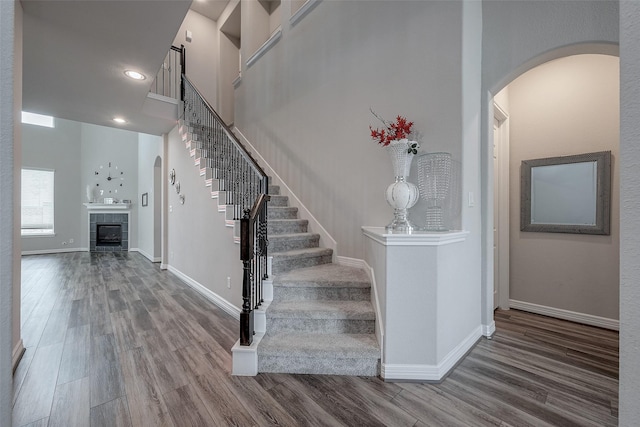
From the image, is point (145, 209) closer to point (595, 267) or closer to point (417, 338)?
point (417, 338)

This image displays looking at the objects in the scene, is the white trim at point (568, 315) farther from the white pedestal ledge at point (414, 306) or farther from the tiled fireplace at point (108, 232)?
the tiled fireplace at point (108, 232)

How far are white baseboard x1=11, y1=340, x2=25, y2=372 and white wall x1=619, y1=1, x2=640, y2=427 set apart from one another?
3.53 m

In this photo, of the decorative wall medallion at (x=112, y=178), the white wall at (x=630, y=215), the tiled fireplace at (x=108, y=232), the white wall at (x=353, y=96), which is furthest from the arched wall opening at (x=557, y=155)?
the decorative wall medallion at (x=112, y=178)

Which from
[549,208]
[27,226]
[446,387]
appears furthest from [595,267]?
[27,226]

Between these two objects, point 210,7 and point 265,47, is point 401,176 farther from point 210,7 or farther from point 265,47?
point 210,7

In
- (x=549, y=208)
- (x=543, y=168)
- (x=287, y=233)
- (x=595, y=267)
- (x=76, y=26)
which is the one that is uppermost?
(x=76, y=26)

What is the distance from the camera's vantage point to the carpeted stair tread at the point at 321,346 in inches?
85.1

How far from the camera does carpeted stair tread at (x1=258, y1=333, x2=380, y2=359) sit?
2.16m

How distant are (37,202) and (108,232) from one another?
2.01m

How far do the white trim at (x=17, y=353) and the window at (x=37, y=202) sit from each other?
311 inches

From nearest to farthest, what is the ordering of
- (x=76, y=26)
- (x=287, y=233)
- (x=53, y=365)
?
(x=53, y=365) < (x=76, y=26) < (x=287, y=233)

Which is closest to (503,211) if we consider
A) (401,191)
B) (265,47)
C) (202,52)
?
(401,191)

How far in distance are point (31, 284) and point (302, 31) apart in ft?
19.8

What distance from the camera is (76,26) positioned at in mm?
2422
